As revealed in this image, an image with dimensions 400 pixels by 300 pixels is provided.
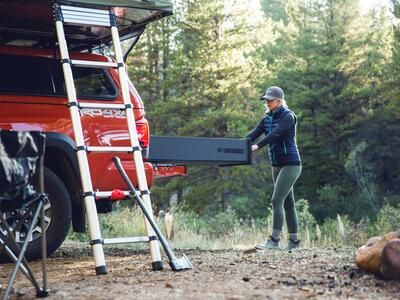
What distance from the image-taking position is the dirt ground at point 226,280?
4211 mm

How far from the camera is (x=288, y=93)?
104 feet

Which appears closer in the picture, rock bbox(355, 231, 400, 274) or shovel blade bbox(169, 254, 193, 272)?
rock bbox(355, 231, 400, 274)

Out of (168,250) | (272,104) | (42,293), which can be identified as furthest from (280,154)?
(42,293)

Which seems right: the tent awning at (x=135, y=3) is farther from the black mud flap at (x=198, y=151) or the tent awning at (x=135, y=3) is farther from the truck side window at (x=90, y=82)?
the black mud flap at (x=198, y=151)

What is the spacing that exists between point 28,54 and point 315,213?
22210 millimetres

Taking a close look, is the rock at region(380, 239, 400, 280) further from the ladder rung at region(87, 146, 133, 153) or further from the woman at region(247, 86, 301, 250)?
the woman at region(247, 86, 301, 250)

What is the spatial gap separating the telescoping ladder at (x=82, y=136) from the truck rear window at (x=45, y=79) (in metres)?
→ 0.46

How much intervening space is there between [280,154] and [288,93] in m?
24.4

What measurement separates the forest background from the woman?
14647 mm

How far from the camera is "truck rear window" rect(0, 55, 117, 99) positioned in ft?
21.0

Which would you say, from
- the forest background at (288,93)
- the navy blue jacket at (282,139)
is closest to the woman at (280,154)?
the navy blue jacket at (282,139)

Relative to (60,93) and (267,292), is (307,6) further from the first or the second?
(267,292)

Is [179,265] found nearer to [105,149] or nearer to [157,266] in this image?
[157,266]

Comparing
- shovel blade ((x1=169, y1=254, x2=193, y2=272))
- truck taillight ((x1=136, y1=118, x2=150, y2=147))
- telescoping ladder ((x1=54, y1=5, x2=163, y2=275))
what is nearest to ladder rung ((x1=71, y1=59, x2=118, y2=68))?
telescoping ladder ((x1=54, y1=5, x2=163, y2=275))
